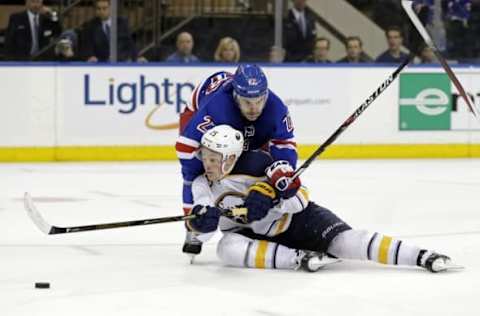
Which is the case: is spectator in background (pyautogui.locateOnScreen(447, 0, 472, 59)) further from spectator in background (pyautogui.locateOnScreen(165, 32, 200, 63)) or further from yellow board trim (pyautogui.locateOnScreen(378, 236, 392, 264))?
yellow board trim (pyautogui.locateOnScreen(378, 236, 392, 264))

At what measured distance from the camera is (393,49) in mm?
12148

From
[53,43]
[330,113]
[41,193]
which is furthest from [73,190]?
[330,113]

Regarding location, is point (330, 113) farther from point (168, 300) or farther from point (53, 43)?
point (168, 300)

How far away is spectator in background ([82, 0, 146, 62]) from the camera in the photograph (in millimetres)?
11586

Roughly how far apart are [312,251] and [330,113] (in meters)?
6.56

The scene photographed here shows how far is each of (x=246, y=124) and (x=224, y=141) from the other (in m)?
→ 0.40

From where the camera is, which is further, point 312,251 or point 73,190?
point 73,190

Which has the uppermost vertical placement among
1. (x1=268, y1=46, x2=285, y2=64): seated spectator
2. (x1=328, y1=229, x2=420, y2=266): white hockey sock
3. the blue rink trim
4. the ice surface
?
(x1=268, y1=46, x2=285, y2=64): seated spectator

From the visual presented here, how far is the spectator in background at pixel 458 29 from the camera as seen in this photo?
1241 cm

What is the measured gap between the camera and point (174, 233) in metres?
6.76

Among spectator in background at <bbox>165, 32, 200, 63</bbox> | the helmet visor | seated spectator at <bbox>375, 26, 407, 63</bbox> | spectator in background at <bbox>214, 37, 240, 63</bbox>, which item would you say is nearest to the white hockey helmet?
the helmet visor

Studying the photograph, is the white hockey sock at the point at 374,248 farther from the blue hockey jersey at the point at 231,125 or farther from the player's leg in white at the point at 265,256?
the blue hockey jersey at the point at 231,125

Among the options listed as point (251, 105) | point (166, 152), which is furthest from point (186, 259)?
point (166, 152)

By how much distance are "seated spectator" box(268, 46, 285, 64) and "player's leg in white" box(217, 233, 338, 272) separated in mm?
6623
